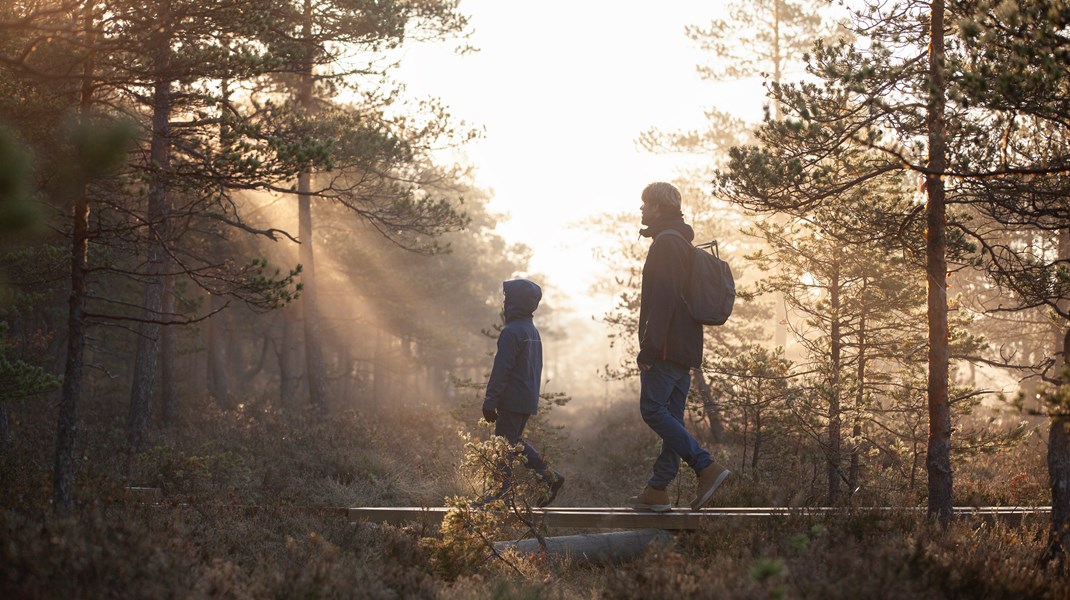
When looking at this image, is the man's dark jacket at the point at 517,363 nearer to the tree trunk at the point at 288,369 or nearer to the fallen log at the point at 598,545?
the fallen log at the point at 598,545

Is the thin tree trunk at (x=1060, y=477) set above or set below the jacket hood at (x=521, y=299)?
below

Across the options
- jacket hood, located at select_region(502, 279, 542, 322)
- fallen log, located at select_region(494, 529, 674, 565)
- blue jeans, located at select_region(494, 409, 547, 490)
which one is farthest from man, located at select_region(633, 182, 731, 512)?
jacket hood, located at select_region(502, 279, 542, 322)

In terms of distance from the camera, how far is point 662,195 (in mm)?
6684

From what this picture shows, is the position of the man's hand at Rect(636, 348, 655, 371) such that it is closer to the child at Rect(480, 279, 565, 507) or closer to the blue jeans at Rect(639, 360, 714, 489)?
the blue jeans at Rect(639, 360, 714, 489)

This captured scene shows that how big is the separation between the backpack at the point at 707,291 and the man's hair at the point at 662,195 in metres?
0.48

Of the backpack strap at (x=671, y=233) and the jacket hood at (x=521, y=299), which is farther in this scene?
the jacket hood at (x=521, y=299)

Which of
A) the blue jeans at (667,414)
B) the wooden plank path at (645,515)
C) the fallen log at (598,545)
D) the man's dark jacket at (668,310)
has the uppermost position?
the man's dark jacket at (668,310)

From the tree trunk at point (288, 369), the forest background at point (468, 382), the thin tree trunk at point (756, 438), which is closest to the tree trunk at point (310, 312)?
the tree trunk at point (288, 369)

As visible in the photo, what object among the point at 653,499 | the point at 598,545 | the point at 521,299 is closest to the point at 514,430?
the point at 521,299

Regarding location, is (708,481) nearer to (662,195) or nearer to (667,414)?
(667,414)

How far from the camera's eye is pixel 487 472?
20.5 feet

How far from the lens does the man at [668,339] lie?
642cm

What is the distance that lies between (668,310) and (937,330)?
266 cm

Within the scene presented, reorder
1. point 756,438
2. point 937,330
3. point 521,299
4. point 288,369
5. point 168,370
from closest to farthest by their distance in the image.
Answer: point 937,330 < point 521,299 < point 756,438 < point 168,370 < point 288,369
